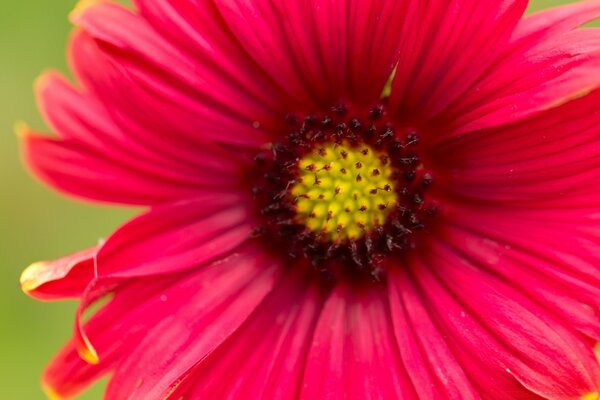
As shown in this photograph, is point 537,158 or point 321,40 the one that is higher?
point 321,40

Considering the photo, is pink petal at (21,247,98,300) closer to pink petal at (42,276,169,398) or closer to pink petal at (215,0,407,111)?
pink petal at (42,276,169,398)

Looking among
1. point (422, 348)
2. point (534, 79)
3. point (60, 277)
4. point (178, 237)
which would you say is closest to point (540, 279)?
point (422, 348)

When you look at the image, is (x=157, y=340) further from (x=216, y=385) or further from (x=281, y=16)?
(x=281, y=16)

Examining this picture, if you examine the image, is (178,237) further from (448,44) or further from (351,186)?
(448,44)

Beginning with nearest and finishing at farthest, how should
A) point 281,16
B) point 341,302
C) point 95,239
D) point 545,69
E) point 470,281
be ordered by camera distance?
1. point 545,69
2. point 281,16
3. point 470,281
4. point 341,302
5. point 95,239

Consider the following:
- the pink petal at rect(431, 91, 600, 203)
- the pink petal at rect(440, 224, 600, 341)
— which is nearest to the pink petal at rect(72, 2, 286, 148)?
the pink petal at rect(431, 91, 600, 203)

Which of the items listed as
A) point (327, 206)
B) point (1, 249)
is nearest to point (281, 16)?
point (327, 206)

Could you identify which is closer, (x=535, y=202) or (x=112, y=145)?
(x=535, y=202)

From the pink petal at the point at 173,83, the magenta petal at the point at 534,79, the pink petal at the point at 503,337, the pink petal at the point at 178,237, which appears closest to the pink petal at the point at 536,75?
the magenta petal at the point at 534,79
